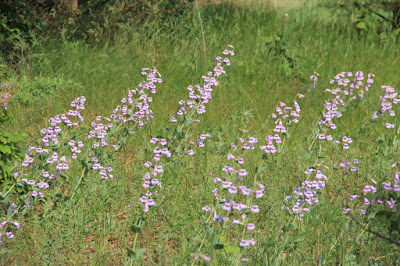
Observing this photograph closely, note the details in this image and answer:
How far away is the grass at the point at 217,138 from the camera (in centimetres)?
284

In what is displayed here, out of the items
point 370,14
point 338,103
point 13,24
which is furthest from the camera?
point 370,14

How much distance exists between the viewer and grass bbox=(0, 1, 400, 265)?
9.32 ft

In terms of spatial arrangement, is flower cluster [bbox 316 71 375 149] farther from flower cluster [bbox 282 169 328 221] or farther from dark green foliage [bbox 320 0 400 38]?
dark green foliage [bbox 320 0 400 38]

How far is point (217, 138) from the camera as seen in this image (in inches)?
168

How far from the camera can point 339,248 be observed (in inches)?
115

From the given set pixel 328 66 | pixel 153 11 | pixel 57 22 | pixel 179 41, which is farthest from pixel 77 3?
pixel 328 66

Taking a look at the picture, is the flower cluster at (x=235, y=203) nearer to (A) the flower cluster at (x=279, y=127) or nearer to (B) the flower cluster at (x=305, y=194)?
(A) the flower cluster at (x=279, y=127)

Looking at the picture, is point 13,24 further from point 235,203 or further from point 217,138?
point 235,203

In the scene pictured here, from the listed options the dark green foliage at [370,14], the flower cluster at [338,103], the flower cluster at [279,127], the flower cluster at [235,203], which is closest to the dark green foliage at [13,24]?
the flower cluster at [279,127]

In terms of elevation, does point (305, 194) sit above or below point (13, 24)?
above

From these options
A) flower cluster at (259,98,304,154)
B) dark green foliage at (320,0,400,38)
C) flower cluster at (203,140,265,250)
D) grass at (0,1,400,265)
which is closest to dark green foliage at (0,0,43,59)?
grass at (0,1,400,265)

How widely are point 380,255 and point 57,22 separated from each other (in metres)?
4.94

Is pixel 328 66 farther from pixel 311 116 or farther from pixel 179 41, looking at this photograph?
pixel 179 41

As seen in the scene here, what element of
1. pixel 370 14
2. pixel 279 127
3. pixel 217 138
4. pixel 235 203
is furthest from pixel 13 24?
pixel 370 14
